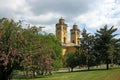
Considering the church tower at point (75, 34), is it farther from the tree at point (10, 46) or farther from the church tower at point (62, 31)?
the tree at point (10, 46)

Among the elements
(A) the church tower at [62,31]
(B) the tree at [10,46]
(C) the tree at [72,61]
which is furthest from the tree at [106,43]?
(A) the church tower at [62,31]

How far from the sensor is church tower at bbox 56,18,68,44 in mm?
141250

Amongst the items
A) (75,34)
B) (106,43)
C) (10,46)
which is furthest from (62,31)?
(10,46)

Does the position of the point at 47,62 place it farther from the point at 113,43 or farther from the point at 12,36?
the point at 113,43

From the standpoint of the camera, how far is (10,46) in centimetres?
2873

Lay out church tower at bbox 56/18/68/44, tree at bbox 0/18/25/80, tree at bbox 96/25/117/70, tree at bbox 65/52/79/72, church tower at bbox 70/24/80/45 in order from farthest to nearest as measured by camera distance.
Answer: church tower at bbox 70/24/80/45, church tower at bbox 56/18/68/44, tree at bbox 65/52/79/72, tree at bbox 96/25/117/70, tree at bbox 0/18/25/80

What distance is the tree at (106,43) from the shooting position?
6234 cm

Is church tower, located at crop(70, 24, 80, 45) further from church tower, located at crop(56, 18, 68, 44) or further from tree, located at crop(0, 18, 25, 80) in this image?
tree, located at crop(0, 18, 25, 80)

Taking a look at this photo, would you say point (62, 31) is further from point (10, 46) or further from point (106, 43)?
point (10, 46)

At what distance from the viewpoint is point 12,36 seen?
29281 mm

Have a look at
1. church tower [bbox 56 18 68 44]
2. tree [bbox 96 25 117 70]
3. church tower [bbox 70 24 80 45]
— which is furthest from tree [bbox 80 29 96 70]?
church tower [bbox 70 24 80 45]

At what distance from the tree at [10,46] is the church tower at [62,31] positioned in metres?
110

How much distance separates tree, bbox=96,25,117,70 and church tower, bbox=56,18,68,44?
7459cm

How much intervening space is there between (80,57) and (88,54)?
3.65 meters
